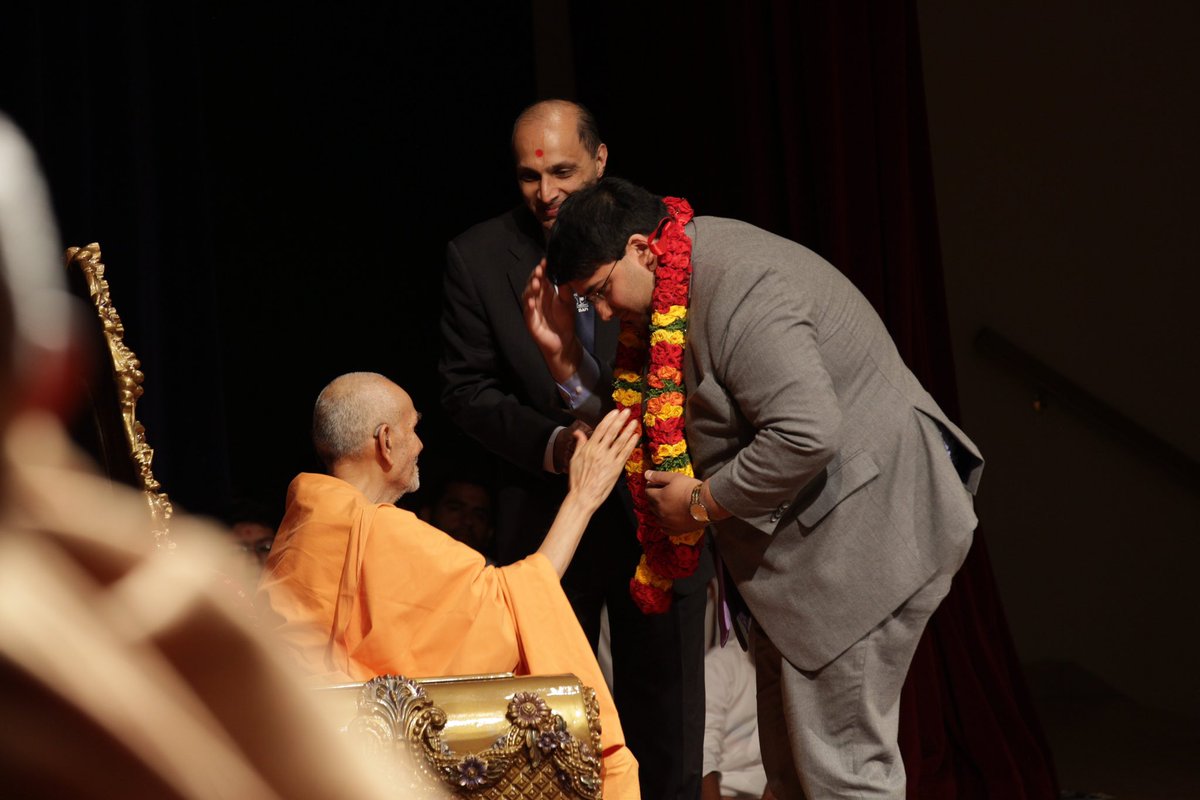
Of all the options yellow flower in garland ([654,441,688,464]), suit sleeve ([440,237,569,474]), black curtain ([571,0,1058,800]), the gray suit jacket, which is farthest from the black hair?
black curtain ([571,0,1058,800])

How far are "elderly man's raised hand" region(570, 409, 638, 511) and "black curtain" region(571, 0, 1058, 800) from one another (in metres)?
1.54

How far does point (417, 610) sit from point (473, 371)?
35.4 inches

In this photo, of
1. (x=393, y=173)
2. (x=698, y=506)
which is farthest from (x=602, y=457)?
(x=393, y=173)

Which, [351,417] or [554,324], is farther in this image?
[554,324]

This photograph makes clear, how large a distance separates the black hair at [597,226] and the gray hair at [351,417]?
18.4 inches

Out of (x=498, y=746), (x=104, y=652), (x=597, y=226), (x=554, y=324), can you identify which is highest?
(x=104, y=652)

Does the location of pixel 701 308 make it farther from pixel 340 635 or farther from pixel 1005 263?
pixel 1005 263

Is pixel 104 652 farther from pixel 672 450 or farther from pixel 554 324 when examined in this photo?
pixel 554 324

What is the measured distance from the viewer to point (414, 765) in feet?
6.54

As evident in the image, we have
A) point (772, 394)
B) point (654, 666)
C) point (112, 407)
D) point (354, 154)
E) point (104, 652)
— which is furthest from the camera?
point (354, 154)

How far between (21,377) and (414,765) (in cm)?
164

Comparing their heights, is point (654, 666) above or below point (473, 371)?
below

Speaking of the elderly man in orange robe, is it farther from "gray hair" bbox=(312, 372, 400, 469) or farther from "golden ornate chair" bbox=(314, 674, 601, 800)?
"golden ornate chair" bbox=(314, 674, 601, 800)

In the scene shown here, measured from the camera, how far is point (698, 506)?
8.39 ft
